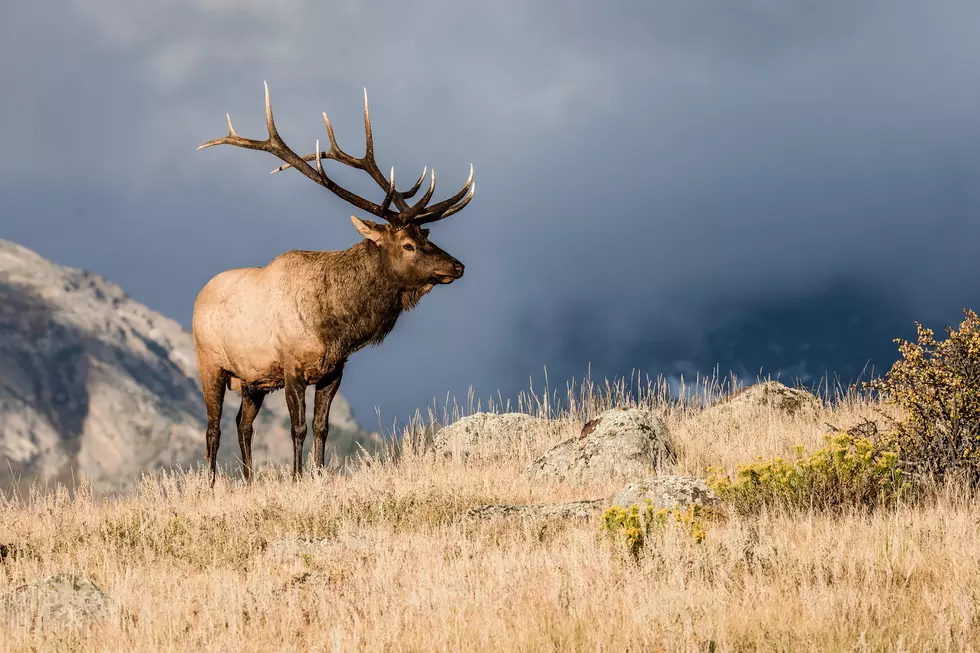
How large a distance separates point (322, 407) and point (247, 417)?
1672 millimetres

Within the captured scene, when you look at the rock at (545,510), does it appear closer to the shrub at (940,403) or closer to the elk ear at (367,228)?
the shrub at (940,403)

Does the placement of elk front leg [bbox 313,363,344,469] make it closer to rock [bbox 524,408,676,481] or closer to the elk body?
the elk body

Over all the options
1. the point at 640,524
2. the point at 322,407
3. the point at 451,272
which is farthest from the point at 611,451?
the point at 640,524

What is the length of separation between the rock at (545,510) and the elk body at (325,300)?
3224 millimetres

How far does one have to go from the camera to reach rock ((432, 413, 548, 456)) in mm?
14406

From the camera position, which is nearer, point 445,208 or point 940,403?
point 940,403

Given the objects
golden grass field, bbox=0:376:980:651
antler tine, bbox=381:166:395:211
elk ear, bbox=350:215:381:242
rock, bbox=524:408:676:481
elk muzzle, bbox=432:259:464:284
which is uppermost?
antler tine, bbox=381:166:395:211

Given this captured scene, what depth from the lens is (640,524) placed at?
21.1 ft

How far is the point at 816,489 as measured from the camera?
8.04 m

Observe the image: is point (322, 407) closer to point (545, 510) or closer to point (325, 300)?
point (325, 300)

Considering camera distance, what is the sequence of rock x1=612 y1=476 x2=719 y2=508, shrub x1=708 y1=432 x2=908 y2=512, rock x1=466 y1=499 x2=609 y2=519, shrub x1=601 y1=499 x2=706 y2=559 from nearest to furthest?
shrub x1=601 y1=499 x2=706 y2=559, shrub x1=708 y1=432 x2=908 y2=512, rock x1=612 y1=476 x2=719 y2=508, rock x1=466 y1=499 x2=609 y2=519

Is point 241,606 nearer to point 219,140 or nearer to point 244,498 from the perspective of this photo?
point 244,498

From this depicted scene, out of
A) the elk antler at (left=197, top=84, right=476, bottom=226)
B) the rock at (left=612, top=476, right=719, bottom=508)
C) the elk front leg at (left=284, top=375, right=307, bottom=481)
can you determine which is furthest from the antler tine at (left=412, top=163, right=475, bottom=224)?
the rock at (left=612, top=476, right=719, bottom=508)

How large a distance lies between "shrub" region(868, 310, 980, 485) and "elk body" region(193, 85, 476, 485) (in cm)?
497
